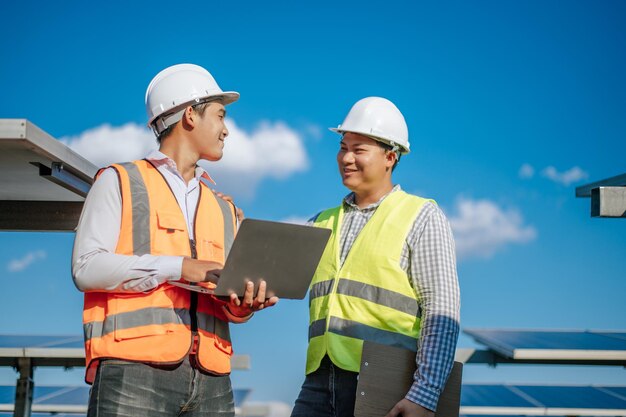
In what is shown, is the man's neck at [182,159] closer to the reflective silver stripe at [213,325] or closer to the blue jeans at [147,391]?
the reflective silver stripe at [213,325]

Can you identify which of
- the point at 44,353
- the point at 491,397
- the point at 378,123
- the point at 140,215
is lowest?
the point at 491,397

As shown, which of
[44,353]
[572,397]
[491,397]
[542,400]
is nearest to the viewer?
[44,353]

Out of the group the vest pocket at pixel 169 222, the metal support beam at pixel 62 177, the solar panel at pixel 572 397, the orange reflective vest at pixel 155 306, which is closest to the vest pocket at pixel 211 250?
the orange reflective vest at pixel 155 306

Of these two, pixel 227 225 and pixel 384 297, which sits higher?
pixel 227 225

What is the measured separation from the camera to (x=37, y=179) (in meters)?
5.05

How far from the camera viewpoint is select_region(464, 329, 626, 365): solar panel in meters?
7.66

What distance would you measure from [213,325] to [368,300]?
74 cm

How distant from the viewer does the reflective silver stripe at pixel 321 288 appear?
388cm

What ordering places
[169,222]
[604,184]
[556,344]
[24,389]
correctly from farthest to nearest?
[556,344]
[24,389]
[604,184]
[169,222]

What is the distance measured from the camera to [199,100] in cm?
374

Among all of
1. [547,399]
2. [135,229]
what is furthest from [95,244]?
[547,399]

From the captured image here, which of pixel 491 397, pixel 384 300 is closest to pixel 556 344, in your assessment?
pixel 491 397

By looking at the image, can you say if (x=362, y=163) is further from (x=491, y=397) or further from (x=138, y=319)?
(x=491, y=397)

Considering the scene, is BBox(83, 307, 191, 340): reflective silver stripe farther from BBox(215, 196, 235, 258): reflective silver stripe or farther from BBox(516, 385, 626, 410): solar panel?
BBox(516, 385, 626, 410): solar panel
